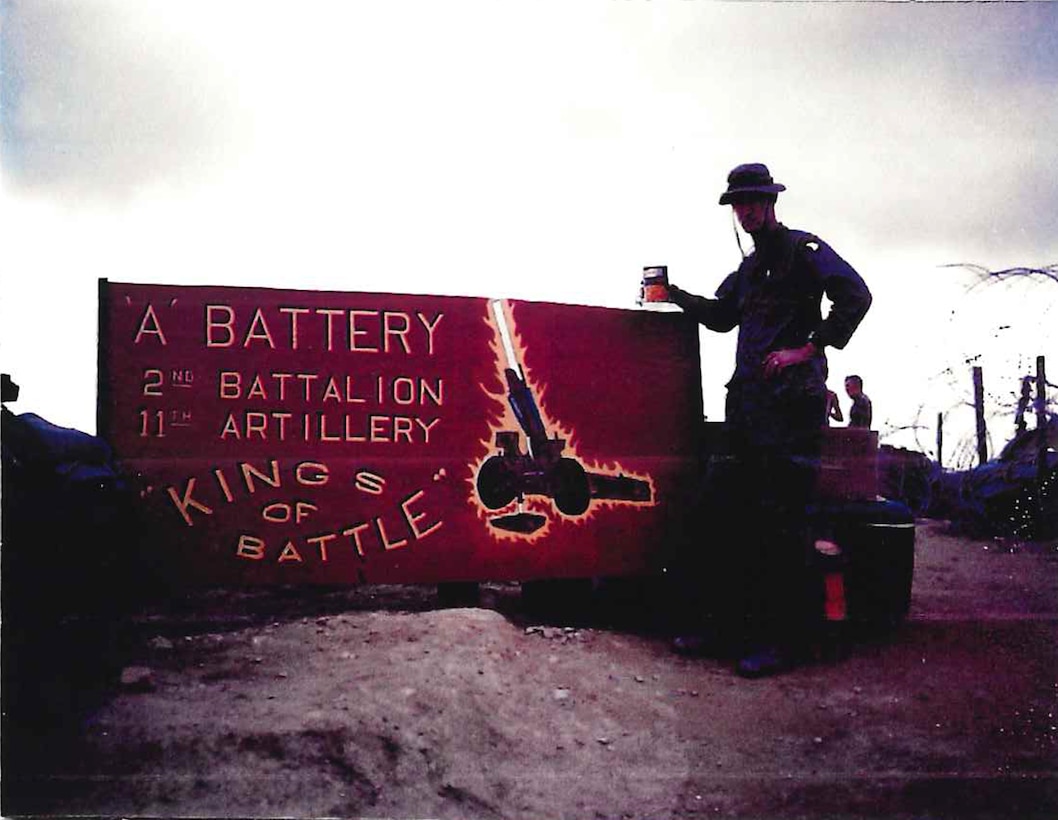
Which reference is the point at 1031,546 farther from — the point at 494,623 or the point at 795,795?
the point at 494,623

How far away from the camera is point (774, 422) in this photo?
3809 millimetres

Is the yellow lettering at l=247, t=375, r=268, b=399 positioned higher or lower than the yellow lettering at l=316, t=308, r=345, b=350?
lower

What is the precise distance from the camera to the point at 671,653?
374 cm

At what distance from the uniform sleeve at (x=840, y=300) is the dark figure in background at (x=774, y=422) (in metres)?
0.01

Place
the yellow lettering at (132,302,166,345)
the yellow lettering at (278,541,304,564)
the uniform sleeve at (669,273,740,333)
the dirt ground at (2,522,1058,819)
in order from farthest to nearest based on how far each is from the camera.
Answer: the uniform sleeve at (669,273,740,333) < the yellow lettering at (278,541,304,564) < the yellow lettering at (132,302,166,345) < the dirt ground at (2,522,1058,819)

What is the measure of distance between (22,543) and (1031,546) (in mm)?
4214

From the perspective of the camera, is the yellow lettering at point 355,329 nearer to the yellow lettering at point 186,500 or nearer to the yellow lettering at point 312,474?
Answer: the yellow lettering at point 312,474

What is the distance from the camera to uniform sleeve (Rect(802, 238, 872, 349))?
3625mm

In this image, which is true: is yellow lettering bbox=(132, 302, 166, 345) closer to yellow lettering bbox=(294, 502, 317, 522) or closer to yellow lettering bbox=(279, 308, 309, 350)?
yellow lettering bbox=(279, 308, 309, 350)

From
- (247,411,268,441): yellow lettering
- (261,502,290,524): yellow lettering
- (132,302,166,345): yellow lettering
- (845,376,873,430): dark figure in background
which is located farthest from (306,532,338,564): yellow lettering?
(845,376,873,430): dark figure in background

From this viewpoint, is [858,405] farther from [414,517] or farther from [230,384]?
[230,384]

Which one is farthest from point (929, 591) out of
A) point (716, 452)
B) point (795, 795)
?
point (795, 795)

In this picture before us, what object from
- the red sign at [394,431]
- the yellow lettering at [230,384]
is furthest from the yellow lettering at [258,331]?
the yellow lettering at [230,384]

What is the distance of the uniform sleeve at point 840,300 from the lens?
143 inches
